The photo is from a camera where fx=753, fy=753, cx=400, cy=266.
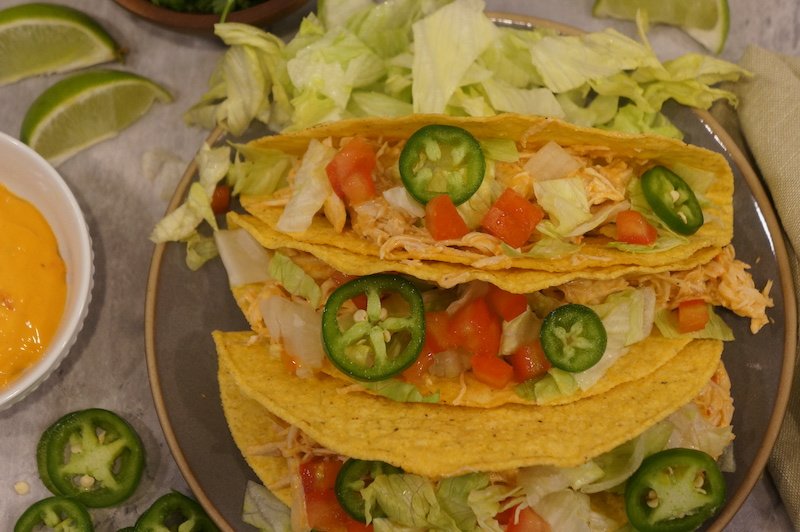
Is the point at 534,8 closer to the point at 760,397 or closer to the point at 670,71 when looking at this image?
the point at 670,71

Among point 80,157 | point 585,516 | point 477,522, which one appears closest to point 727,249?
point 585,516

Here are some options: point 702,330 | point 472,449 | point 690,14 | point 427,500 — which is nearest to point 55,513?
point 427,500

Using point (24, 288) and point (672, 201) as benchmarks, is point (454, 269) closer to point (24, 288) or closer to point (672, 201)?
point (672, 201)

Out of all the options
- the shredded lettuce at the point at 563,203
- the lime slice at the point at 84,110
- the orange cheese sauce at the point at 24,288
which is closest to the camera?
the shredded lettuce at the point at 563,203

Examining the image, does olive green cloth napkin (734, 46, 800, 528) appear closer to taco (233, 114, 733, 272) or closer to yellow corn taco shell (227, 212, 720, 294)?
taco (233, 114, 733, 272)

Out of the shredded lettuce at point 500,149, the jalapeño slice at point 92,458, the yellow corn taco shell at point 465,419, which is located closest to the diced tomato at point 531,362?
the yellow corn taco shell at point 465,419

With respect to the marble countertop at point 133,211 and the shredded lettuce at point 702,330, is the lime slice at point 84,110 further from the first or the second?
the shredded lettuce at point 702,330

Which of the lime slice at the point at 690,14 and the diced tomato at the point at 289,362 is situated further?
the lime slice at the point at 690,14
